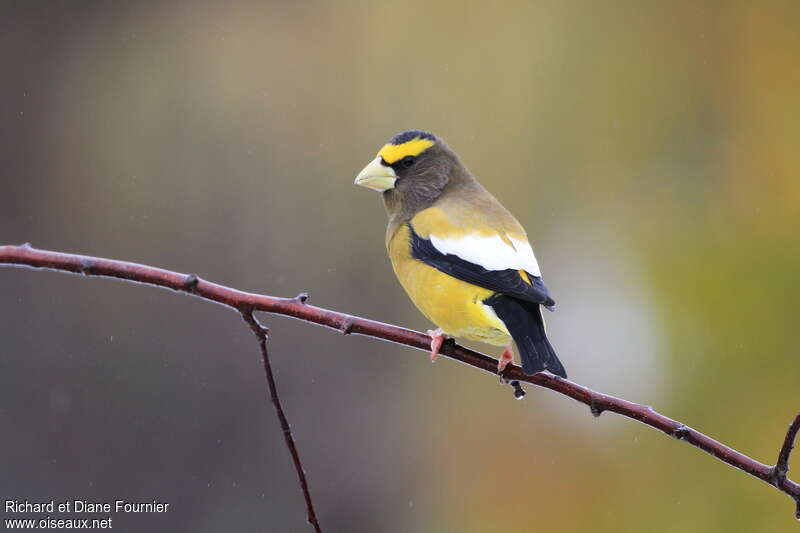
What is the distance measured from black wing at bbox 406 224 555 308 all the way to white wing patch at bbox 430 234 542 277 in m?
0.01

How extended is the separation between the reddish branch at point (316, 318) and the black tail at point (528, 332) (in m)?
0.06

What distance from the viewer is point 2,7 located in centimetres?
951

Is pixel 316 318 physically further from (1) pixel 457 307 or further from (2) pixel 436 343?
(1) pixel 457 307

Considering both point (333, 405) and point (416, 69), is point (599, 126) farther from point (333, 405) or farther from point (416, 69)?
point (333, 405)

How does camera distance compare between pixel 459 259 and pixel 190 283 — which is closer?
pixel 190 283

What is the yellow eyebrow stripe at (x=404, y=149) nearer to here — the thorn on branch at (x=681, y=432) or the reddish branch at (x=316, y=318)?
the reddish branch at (x=316, y=318)

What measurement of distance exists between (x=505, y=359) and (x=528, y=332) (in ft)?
0.31

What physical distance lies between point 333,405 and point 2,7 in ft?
17.3

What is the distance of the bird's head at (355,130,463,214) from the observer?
9.69 ft

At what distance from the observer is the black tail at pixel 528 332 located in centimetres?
221

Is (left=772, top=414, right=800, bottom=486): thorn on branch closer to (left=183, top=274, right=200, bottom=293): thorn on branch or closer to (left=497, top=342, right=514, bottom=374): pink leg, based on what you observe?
(left=497, top=342, right=514, bottom=374): pink leg

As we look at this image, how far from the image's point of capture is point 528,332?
238 centimetres

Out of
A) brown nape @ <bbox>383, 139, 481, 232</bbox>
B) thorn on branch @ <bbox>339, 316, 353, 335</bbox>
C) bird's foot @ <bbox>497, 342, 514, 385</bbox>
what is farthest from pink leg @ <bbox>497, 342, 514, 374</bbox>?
brown nape @ <bbox>383, 139, 481, 232</bbox>

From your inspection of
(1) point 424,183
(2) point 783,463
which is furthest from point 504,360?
(1) point 424,183
